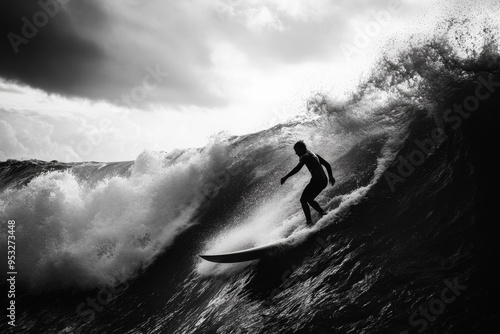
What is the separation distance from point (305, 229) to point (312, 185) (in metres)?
0.90

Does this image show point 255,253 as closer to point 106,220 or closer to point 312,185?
point 312,185

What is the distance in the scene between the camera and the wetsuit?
6.37 metres

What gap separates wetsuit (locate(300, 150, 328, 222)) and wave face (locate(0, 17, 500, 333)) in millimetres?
365

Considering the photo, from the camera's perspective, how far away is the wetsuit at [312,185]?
20.9ft

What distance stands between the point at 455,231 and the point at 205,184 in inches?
315

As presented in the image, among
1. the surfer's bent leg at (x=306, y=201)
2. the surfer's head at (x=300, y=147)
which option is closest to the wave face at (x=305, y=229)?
the surfer's bent leg at (x=306, y=201)

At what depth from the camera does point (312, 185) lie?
20.9 ft

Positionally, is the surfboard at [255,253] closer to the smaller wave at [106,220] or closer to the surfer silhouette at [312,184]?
the surfer silhouette at [312,184]

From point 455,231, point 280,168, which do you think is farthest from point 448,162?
point 280,168

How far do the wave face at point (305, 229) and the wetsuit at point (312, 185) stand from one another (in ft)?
1.20

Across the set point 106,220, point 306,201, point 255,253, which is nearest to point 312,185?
point 306,201

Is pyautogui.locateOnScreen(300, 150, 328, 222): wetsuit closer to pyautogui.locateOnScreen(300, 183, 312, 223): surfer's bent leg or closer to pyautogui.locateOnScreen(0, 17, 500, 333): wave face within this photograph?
pyautogui.locateOnScreen(300, 183, 312, 223): surfer's bent leg

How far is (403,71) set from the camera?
11656 millimetres

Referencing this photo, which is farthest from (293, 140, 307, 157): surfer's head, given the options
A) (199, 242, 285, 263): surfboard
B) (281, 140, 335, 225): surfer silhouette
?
(199, 242, 285, 263): surfboard
